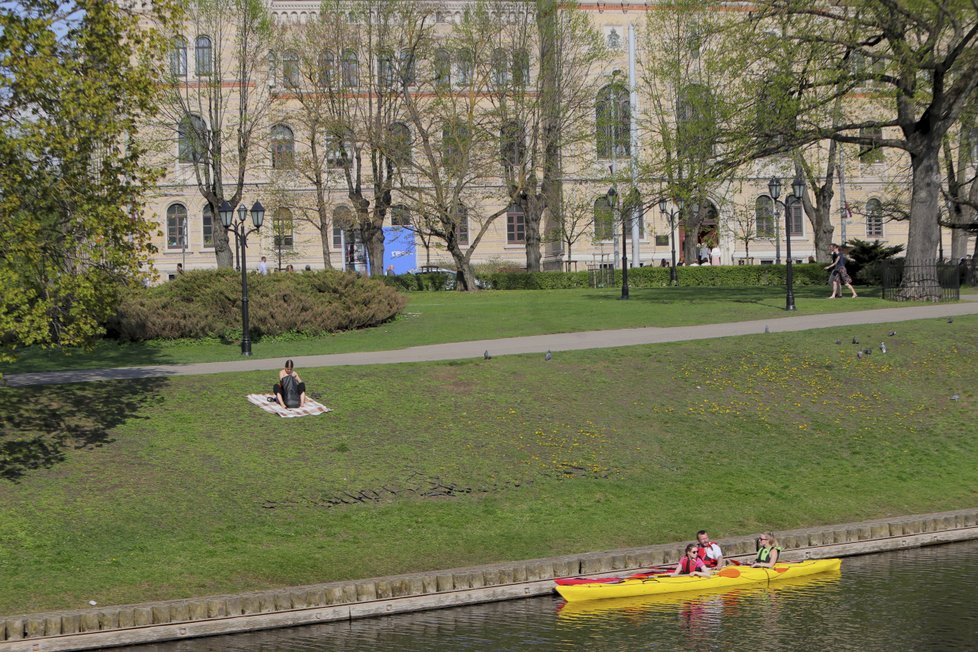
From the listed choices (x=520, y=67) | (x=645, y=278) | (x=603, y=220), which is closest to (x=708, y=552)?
(x=645, y=278)

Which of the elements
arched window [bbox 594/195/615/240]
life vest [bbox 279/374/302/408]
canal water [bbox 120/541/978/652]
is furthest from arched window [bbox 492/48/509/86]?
canal water [bbox 120/541/978/652]

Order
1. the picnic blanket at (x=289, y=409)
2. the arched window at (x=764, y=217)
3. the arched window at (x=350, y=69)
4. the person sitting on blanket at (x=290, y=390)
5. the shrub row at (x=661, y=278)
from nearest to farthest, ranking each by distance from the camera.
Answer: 1. the picnic blanket at (x=289, y=409)
2. the person sitting on blanket at (x=290, y=390)
3. the shrub row at (x=661, y=278)
4. the arched window at (x=350, y=69)
5. the arched window at (x=764, y=217)

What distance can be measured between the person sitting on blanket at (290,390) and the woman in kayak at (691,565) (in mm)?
9183

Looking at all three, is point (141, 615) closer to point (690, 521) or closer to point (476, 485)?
point (476, 485)

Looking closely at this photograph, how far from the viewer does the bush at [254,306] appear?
32.4 metres

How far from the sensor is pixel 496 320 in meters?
36.4

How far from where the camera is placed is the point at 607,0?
254ft

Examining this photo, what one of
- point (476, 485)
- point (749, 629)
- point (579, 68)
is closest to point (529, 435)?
point (476, 485)

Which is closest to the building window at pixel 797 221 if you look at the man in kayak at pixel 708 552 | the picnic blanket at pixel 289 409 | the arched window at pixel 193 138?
the arched window at pixel 193 138

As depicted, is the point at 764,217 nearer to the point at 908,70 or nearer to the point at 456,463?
the point at 908,70

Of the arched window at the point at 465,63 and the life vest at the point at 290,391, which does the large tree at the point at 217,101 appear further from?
the life vest at the point at 290,391

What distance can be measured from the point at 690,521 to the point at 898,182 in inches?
2424

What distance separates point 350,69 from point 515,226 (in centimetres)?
2490

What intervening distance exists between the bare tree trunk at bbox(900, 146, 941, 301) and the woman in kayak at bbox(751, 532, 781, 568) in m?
23.0
